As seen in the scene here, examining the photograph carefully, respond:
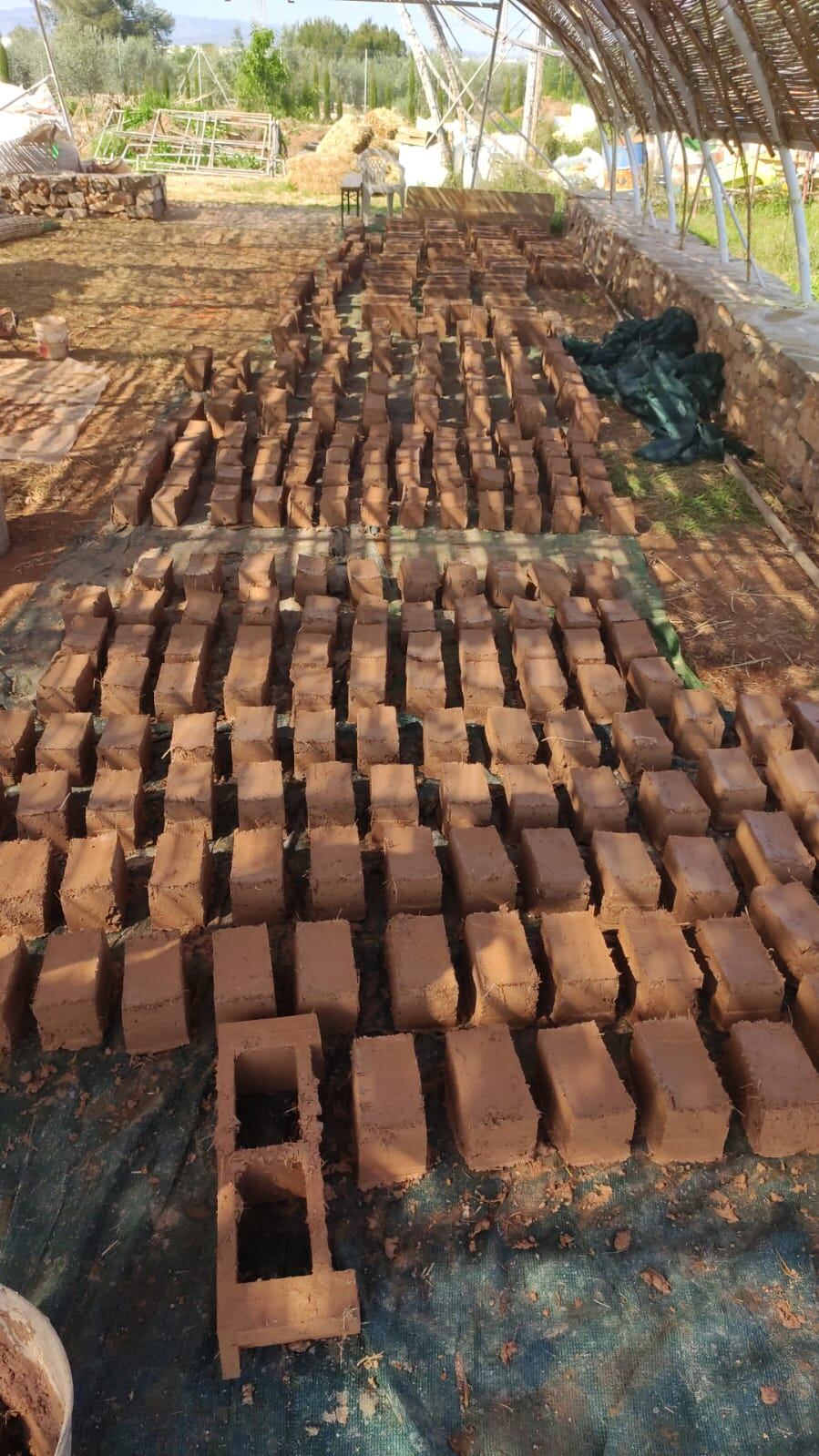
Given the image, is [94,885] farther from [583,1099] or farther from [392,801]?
[583,1099]

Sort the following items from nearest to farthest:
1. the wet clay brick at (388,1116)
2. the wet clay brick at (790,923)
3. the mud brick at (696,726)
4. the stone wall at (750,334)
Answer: the wet clay brick at (388,1116) → the wet clay brick at (790,923) → the mud brick at (696,726) → the stone wall at (750,334)

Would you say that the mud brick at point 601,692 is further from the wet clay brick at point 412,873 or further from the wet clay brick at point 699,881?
the wet clay brick at point 412,873

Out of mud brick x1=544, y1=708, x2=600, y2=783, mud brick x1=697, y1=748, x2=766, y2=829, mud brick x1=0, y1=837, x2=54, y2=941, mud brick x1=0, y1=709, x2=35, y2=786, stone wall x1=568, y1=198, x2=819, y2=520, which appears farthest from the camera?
stone wall x1=568, y1=198, x2=819, y2=520

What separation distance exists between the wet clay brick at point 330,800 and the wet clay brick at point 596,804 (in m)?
0.92

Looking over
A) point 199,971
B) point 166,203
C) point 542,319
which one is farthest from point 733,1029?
point 166,203

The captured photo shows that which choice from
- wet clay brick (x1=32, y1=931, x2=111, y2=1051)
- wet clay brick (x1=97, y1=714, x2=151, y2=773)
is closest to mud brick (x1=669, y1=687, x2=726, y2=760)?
wet clay brick (x1=97, y1=714, x2=151, y2=773)

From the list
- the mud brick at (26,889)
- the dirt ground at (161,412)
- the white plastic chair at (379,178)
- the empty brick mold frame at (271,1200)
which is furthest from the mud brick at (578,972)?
the white plastic chair at (379,178)

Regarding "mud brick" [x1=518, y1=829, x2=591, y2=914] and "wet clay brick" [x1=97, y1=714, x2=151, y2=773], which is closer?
"mud brick" [x1=518, y1=829, x2=591, y2=914]

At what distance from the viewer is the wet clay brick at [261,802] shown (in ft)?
11.9

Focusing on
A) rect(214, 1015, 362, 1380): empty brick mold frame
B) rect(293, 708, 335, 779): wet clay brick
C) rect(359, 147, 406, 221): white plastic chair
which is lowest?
rect(214, 1015, 362, 1380): empty brick mold frame

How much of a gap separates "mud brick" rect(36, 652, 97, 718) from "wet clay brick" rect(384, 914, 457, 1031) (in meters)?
2.10

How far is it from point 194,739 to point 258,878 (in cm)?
88

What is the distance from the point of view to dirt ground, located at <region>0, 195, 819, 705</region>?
17.7 ft

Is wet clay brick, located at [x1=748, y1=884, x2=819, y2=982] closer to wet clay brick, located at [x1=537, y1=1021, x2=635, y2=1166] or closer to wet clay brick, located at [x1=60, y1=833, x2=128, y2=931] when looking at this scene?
wet clay brick, located at [x1=537, y1=1021, x2=635, y2=1166]
